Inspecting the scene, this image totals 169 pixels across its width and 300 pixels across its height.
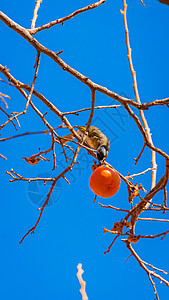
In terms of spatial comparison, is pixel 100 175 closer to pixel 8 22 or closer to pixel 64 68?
pixel 64 68

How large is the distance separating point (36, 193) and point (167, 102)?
4253 mm

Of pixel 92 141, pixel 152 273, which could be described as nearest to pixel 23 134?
pixel 152 273

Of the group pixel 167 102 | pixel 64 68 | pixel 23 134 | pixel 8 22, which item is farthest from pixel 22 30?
pixel 167 102

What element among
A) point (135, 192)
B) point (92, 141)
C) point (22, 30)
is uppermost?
point (92, 141)

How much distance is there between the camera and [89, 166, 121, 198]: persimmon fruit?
2.15m

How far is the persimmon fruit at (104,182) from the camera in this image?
215cm

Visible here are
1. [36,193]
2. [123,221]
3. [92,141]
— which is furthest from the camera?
[36,193]

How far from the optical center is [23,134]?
158 cm

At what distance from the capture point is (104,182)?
7.02ft

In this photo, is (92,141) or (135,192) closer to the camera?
(135,192)

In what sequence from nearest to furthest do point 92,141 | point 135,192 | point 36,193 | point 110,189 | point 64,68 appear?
point 64,68 < point 135,192 < point 110,189 < point 92,141 < point 36,193

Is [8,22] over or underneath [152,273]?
over

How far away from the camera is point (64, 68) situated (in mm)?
1763

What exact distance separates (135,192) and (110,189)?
0.64ft
